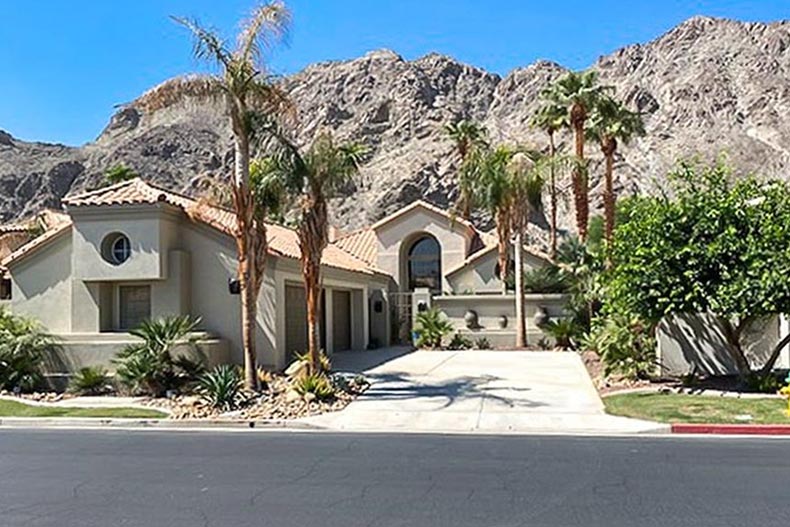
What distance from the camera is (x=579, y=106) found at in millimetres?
29328

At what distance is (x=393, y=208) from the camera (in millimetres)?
75750

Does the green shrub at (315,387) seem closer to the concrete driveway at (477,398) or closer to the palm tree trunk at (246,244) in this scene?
the concrete driveway at (477,398)

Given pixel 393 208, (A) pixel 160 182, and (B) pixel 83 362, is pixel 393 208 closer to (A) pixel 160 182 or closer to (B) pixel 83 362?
(A) pixel 160 182

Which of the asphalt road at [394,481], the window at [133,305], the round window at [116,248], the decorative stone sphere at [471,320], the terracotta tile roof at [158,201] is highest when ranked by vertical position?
the terracotta tile roof at [158,201]

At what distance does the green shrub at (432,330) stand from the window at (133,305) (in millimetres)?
12633

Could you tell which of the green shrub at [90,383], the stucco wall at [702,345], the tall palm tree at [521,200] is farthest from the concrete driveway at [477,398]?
the green shrub at [90,383]

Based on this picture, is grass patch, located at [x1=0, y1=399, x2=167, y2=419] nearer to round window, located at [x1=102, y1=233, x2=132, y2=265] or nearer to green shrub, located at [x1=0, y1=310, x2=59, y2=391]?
green shrub, located at [x1=0, y1=310, x2=59, y2=391]

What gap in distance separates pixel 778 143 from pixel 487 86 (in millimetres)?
38768

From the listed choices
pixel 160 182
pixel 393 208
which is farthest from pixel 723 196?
pixel 160 182

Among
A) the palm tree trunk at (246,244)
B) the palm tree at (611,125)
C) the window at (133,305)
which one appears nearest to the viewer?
the palm tree trunk at (246,244)

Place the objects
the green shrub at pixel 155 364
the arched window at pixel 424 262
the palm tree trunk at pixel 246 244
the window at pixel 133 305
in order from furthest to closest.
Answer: the arched window at pixel 424 262
the window at pixel 133 305
the green shrub at pixel 155 364
the palm tree trunk at pixel 246 244

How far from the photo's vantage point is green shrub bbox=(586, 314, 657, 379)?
19734 millimetres

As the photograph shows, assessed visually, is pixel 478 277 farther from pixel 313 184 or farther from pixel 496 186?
pixel 313 184

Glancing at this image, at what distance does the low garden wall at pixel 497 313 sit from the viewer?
31.6 metres
